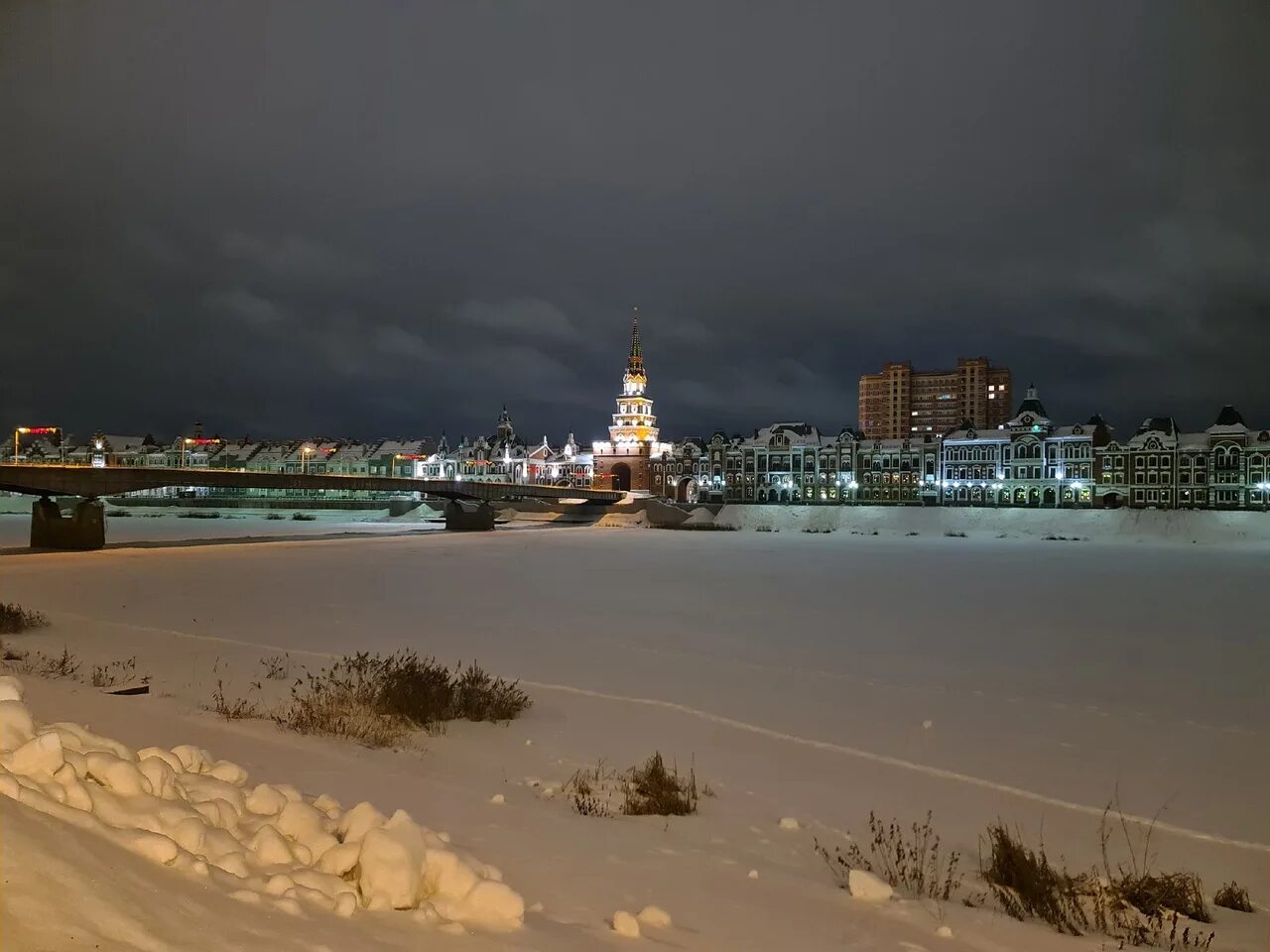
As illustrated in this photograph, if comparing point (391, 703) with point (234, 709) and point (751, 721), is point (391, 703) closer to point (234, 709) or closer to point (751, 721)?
point (234, 709)

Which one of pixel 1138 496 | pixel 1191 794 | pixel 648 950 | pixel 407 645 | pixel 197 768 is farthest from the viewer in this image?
pixel 1138 496

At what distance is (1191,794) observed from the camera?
30.6 feet

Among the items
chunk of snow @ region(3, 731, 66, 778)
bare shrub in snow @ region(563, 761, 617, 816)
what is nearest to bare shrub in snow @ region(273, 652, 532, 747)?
bare shrub in snow @ region(563, 761, 617, 816)

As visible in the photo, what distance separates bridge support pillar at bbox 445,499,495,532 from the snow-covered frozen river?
3600cm

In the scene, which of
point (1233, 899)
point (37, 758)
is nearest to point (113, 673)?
point (37, 758)

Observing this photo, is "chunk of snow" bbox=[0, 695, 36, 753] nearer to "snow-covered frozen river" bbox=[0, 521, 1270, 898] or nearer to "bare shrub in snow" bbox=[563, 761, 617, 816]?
"bare shrub in snow" bbox=[563, 761, 617, 816]

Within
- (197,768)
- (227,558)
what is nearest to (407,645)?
(197,768)

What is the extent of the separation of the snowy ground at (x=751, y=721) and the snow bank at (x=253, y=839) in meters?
0.29

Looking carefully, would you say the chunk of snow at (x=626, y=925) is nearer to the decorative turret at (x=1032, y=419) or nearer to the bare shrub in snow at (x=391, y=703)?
the bare shrub in snow at (x=391, y=703)

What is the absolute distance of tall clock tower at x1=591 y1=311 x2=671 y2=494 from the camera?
150 metres

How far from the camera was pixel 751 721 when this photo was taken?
1188cm

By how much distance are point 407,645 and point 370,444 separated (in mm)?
168210

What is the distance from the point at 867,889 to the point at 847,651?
12.2 meters

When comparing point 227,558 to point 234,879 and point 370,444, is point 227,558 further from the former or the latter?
point 370,444
